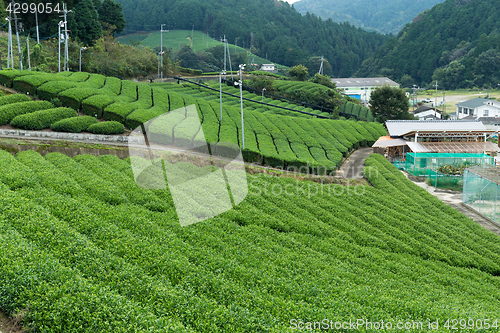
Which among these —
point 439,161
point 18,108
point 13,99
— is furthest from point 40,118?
point 439,161

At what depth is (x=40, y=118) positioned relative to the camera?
2148 cm

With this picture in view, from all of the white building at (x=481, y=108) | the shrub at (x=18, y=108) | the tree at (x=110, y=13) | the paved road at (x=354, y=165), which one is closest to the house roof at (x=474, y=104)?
the white building at (x=481, y=108)

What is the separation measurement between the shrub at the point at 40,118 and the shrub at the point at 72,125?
23.1 inches

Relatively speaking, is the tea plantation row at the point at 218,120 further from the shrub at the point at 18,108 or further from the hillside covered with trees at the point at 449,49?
the hillside covered with trees at the point at 449,49

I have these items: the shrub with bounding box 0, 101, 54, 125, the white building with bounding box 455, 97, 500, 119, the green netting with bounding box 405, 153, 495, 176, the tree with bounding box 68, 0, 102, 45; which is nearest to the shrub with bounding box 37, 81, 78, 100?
the shrub with bounding box 0, 101, 54, 125

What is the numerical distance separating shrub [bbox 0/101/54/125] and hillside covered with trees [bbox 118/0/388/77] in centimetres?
13189

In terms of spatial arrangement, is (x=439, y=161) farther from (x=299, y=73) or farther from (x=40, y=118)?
(x=299, y=73)

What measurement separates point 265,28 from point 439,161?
146 metres

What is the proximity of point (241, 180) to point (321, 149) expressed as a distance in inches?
573

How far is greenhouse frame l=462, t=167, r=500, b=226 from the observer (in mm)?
23109

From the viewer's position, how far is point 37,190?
499 inches

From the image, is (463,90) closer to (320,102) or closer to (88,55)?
(320,102)

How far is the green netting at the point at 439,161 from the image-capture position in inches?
1346

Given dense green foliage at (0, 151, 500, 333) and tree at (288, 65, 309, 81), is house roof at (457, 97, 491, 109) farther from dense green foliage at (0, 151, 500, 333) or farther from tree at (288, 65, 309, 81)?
dense green foliage at (0, 151, 500, 333)
